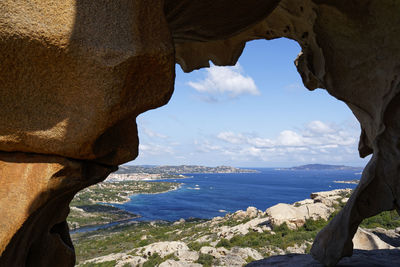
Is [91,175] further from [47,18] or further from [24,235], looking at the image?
[47,18]

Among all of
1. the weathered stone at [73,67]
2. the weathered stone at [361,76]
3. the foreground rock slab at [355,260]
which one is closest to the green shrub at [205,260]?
the foreground rock slab at [355,260]

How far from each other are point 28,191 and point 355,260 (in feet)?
21.0

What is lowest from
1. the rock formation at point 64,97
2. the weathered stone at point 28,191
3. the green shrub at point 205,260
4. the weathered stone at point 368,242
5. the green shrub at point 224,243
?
the green shrub at point 224,243

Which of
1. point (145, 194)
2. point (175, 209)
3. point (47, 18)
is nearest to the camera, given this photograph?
point (47, 18)

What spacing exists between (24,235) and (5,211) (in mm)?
342

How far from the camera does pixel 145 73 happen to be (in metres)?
2.65

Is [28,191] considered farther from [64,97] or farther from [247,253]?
[247,253]

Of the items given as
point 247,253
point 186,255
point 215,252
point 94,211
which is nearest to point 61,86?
point 247,253

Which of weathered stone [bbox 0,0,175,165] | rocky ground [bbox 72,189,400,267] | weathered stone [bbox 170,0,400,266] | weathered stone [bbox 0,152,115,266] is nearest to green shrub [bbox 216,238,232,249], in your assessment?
rocky ground [bbox 72,189,400,267]

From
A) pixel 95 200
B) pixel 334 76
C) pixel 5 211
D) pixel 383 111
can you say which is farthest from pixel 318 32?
pixel 95 200

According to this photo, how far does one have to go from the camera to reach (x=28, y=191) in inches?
102

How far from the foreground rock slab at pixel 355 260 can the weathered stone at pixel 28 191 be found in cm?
525

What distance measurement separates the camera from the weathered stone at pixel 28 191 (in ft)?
8.31

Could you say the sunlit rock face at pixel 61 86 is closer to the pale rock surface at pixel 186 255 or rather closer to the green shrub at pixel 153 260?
the pale rock surface at pixel 186 255
